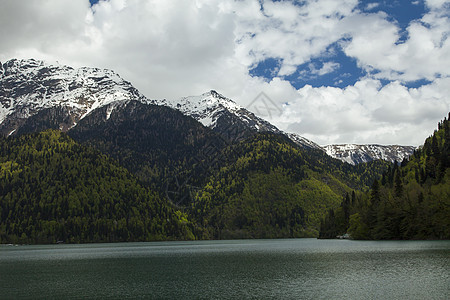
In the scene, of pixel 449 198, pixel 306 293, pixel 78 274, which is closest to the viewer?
pixel 306 293

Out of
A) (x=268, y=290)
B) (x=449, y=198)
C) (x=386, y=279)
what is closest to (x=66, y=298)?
(x=268, y=290)

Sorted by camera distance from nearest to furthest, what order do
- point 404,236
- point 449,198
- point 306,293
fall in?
point 306,293
point 449,198
point 404,236

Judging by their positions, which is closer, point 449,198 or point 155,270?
point 155,270

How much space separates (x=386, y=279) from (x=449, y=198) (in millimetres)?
113467

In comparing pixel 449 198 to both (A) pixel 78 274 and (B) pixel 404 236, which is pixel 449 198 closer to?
(B) pixel 404 236

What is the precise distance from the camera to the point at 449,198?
167625 millimetres

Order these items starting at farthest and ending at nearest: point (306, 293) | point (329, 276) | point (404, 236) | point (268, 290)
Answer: point (404, 236) < point (329, 276) < point (268, 290) < point (306, 293)

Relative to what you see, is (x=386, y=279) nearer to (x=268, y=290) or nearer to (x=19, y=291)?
(x=268, y=290)

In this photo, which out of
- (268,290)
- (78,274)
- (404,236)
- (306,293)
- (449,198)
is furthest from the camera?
(404,236)

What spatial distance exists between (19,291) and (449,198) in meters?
153

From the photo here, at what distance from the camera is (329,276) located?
7812cm

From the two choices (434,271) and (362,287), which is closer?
(362,287)

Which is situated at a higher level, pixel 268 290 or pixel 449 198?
pixel 449 198

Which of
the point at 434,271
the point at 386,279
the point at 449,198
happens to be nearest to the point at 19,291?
the point at 386,279
